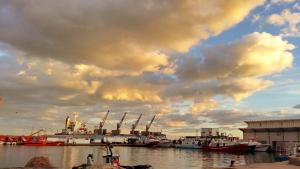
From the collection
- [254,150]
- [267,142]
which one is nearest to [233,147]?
[254,150]

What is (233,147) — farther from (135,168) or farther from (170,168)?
(135,168)

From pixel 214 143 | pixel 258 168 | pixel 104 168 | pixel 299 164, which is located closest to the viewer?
pixel 104 168

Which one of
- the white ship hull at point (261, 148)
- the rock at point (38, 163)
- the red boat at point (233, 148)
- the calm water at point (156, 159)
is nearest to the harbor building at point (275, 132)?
the white ship hull at point (261, 148)

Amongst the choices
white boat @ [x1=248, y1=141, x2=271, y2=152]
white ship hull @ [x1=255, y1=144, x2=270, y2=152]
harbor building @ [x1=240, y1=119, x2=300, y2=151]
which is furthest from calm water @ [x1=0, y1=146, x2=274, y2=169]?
harbor building @ [x1=240, y1=119, x2=300, y2=151]

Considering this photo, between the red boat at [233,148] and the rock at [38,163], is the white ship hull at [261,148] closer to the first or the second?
the red boat at [233,148]

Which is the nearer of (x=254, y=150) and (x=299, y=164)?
(x=299, y=164)

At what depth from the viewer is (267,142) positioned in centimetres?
16375

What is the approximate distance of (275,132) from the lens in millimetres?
160000

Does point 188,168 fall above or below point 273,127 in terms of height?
below

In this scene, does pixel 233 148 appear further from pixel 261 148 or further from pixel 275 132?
pixel 275 132

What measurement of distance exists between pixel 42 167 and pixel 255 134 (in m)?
139

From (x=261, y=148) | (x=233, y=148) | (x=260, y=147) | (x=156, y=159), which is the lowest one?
(x=156, y=159)

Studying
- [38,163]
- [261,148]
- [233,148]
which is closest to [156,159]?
[38,163]

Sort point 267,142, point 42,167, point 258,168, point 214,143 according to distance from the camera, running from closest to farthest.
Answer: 1. point 258,168
2. point 42,167
3. point 267,142
4. point 214,143
